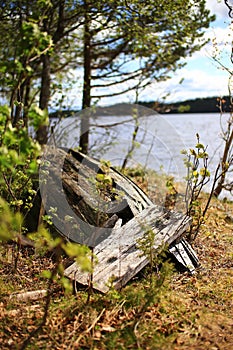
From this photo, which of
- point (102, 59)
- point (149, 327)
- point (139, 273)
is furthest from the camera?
point (102, 59)

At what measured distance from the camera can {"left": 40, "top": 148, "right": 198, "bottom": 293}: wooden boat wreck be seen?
13.2ft

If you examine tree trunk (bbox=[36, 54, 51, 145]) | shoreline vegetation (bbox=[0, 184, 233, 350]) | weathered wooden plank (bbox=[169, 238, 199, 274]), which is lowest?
shoreline vegetation (bbox=[0, 184, 233, 350])

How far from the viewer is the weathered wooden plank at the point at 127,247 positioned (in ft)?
12.5

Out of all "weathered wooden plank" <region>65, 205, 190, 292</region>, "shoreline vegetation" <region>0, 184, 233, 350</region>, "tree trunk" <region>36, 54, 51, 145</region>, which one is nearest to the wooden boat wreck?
"weathered wooden plank" <region>65, 205, 190, 292</region>

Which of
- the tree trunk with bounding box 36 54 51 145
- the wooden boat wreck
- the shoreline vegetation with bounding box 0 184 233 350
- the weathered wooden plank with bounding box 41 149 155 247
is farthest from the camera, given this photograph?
the tree trunk with bounding box 36 54 51 145

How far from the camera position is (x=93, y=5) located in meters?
7.51

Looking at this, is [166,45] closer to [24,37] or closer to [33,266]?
[33,266]

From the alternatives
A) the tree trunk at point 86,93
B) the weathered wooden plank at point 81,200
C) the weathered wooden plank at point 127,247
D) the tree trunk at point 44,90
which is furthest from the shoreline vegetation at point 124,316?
the tree trunk at point 86,93

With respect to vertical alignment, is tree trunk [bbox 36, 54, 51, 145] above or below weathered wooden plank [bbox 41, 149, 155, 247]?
above

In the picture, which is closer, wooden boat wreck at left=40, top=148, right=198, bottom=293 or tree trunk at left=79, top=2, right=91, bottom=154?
wooden boat wreck at left=40, top=148, right=198, bottom=293

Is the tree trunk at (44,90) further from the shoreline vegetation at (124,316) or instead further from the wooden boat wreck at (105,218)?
the shoreline vegetation at (124,316)

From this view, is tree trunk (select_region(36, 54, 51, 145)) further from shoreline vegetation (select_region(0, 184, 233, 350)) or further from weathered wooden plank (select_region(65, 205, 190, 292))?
shoreline vegetation (select_region(0, 184, 233, 350))

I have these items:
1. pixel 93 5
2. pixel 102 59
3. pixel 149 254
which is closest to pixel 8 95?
pixel 102 59

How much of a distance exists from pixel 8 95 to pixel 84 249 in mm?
9522
